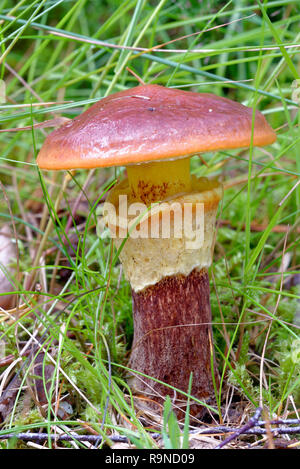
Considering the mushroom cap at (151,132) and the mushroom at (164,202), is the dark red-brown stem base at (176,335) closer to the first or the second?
the mushroom at (164,202)

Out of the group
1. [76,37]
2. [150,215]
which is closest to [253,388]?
[150,215]

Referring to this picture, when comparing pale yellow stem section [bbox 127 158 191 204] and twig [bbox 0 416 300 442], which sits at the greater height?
pale yellow stem section [bbox 127 158 191 204]

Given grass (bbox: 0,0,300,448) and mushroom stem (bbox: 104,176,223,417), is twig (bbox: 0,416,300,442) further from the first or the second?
mushroom stem (bbox: 104,176,223,417)

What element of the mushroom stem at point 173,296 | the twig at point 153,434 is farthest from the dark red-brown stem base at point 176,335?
the twig at point 153,434

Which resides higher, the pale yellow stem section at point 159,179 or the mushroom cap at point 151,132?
the mushroom cap at point 151,132

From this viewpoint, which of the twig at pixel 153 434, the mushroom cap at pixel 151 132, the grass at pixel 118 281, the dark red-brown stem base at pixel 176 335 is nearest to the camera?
the mushroom cap at pixel 151 132

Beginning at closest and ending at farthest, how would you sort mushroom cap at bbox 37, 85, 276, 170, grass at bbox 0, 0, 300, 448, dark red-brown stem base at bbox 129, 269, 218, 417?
1. mushroom cap at bbox 37, 85, 276, 170
2. grass at bbox 0, 0, 300, 448
3. dark red-brown stem base at bbox 129, 269, 218, 417

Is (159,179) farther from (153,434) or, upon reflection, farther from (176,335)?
(153,434)

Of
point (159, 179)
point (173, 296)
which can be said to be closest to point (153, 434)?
point (173, 296)

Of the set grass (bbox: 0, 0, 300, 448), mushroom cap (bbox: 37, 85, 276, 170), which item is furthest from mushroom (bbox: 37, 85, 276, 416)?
grass (bbox: 0, 0, 300, 448)
